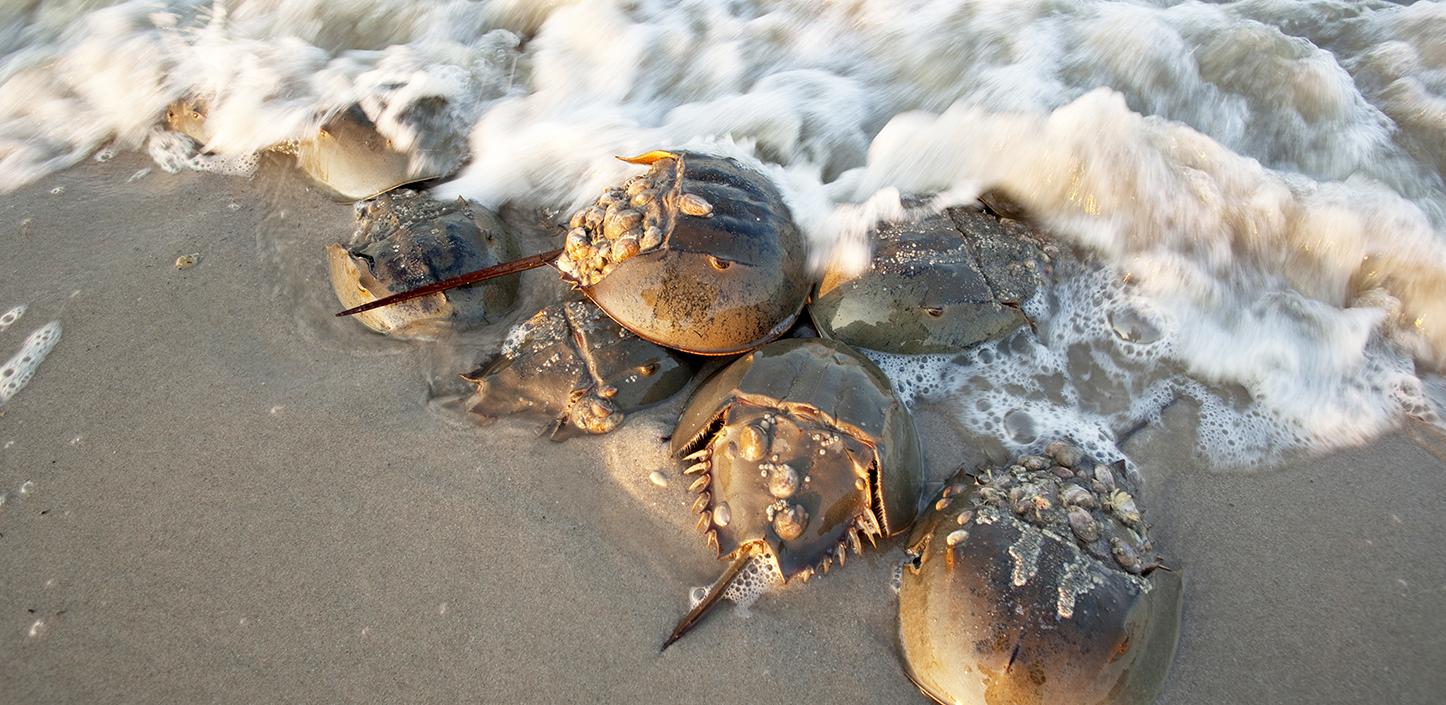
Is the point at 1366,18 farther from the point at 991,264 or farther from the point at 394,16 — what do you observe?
the point at 394,16

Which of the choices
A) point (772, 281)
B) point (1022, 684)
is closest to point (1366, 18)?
point (772, 281)

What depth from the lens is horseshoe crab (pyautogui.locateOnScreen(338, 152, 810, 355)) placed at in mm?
2229

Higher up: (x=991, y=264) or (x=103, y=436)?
(x=991, y=264)

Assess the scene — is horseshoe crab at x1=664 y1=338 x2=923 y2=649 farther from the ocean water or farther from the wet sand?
the ocean water

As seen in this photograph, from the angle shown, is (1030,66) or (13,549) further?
(1030,66)

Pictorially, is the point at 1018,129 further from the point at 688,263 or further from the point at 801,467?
the point at 801,467

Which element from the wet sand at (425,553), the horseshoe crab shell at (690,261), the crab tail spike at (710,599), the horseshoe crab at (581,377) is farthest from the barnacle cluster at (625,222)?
the crab tail spike at (710,599)

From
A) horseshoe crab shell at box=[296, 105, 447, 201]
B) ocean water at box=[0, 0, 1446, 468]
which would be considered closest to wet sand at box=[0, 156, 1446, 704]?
ocean water at box=[0, 0, 1446, 468]

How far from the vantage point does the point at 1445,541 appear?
2.16 metres

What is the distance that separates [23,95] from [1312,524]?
5.30 metres

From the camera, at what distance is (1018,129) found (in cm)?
295

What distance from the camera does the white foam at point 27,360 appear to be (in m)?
2.41

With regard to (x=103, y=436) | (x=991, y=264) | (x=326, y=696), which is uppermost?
(x=991, y=264)

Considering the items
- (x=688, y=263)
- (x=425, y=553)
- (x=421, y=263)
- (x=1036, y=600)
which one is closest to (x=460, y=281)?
(x=421, y=263)
